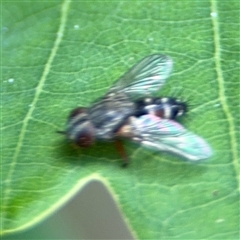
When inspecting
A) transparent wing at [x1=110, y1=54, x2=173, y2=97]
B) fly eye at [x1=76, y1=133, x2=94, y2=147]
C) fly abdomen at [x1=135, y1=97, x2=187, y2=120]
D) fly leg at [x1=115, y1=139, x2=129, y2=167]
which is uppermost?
transparent wing at [x1=110, y1=54, x2=173, y2=97]

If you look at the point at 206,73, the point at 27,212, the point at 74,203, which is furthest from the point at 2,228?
the point at 74,203

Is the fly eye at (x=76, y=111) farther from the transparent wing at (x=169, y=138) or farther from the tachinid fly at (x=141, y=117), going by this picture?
the transparent wing at (x=169, y=138)

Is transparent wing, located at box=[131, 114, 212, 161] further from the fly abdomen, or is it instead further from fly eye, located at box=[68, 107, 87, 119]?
fly eye, located at box=[68, 107, 87, 119]

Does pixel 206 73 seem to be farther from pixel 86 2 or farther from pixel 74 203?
pixel 74 203

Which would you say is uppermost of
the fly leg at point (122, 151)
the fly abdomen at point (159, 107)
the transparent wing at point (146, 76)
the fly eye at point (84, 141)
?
the transparent wing at point (146, 76)

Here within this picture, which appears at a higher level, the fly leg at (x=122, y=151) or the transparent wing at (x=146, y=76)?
the transparent wing at (x=146, y=76)

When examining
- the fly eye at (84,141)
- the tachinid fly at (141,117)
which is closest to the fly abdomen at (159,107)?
the tachinid fly at (141,117)

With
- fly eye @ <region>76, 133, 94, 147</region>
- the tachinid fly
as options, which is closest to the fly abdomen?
the tachinid fly
